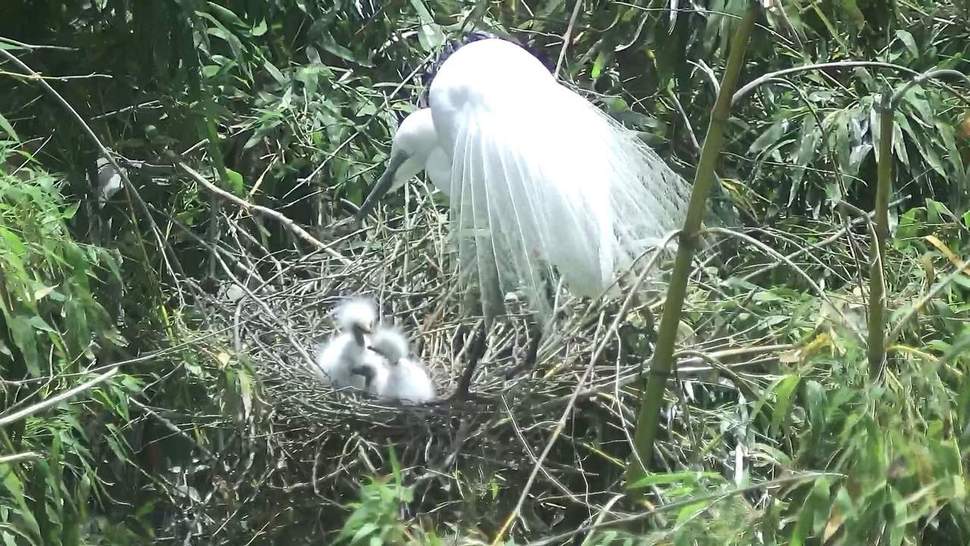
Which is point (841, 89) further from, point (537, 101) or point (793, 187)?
point (537, 101)

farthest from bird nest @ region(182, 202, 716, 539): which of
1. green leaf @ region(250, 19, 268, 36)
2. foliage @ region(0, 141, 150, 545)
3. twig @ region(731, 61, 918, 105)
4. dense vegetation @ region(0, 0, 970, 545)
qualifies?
twig @ region(731, 61, 918, 105)

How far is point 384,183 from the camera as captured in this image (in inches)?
96.3

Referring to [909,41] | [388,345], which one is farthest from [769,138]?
[388,345]

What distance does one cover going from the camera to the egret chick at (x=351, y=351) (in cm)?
226

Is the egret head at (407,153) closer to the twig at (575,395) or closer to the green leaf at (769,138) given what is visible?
the green leaf at (769,138)

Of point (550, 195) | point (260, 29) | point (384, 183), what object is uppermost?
point (260, 29)

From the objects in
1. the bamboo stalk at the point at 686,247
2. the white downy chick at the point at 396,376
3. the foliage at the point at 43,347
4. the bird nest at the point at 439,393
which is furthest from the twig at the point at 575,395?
the white downy chick at the point at 396,376

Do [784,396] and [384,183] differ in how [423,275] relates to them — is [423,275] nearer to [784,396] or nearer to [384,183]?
[384,183]

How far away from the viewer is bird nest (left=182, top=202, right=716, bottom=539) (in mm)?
1918

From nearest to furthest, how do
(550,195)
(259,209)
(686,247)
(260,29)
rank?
(686,247) < (550,195) < (259,209) < (260,29)

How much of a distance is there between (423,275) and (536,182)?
1.87 ft

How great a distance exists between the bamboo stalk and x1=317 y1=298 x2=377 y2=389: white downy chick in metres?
1.05

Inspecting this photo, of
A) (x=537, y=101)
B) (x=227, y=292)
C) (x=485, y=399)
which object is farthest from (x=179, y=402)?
(x=537, y=101)

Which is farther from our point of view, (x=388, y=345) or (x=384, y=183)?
(x=384, y=183)
